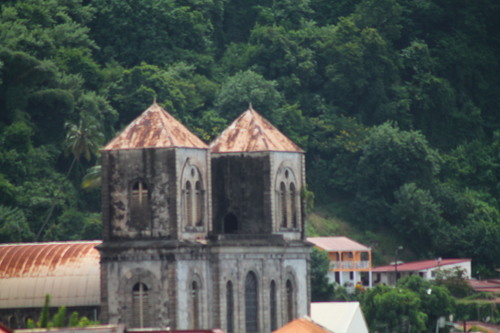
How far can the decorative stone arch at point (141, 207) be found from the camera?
287 ft

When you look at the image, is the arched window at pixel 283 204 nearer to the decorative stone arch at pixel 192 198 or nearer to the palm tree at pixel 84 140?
the decorative stone arch at pixel 192 198

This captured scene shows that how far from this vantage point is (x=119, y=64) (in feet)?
491

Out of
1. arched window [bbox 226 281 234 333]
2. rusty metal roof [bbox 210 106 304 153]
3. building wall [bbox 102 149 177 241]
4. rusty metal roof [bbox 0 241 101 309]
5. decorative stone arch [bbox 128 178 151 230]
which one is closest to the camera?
building wall [bbox 102 149 177 241]

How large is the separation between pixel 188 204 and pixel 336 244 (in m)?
57.0

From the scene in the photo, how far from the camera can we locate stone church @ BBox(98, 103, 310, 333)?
286 ft

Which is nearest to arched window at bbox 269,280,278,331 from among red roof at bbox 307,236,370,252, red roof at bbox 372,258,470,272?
red roof at bbox 307,236,370,252

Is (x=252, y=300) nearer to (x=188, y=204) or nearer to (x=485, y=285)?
(x=188, y=204)

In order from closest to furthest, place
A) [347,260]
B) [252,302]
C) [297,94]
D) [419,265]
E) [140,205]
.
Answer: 1. [140,205]
2. [252,302]
3. [347,260]
4. [419,265]
5. [297,94]

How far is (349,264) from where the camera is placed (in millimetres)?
145625

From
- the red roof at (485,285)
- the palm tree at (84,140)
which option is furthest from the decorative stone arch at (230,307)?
the red roof at (485,285)

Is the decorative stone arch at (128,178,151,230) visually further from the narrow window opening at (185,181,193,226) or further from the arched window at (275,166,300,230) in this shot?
the arched window at (275,166,300,230)

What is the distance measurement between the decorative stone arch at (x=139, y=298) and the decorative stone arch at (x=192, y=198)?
3.31m

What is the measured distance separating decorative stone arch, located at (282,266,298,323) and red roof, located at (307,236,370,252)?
48.1 m

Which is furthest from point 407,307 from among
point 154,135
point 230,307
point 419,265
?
point 154,135
